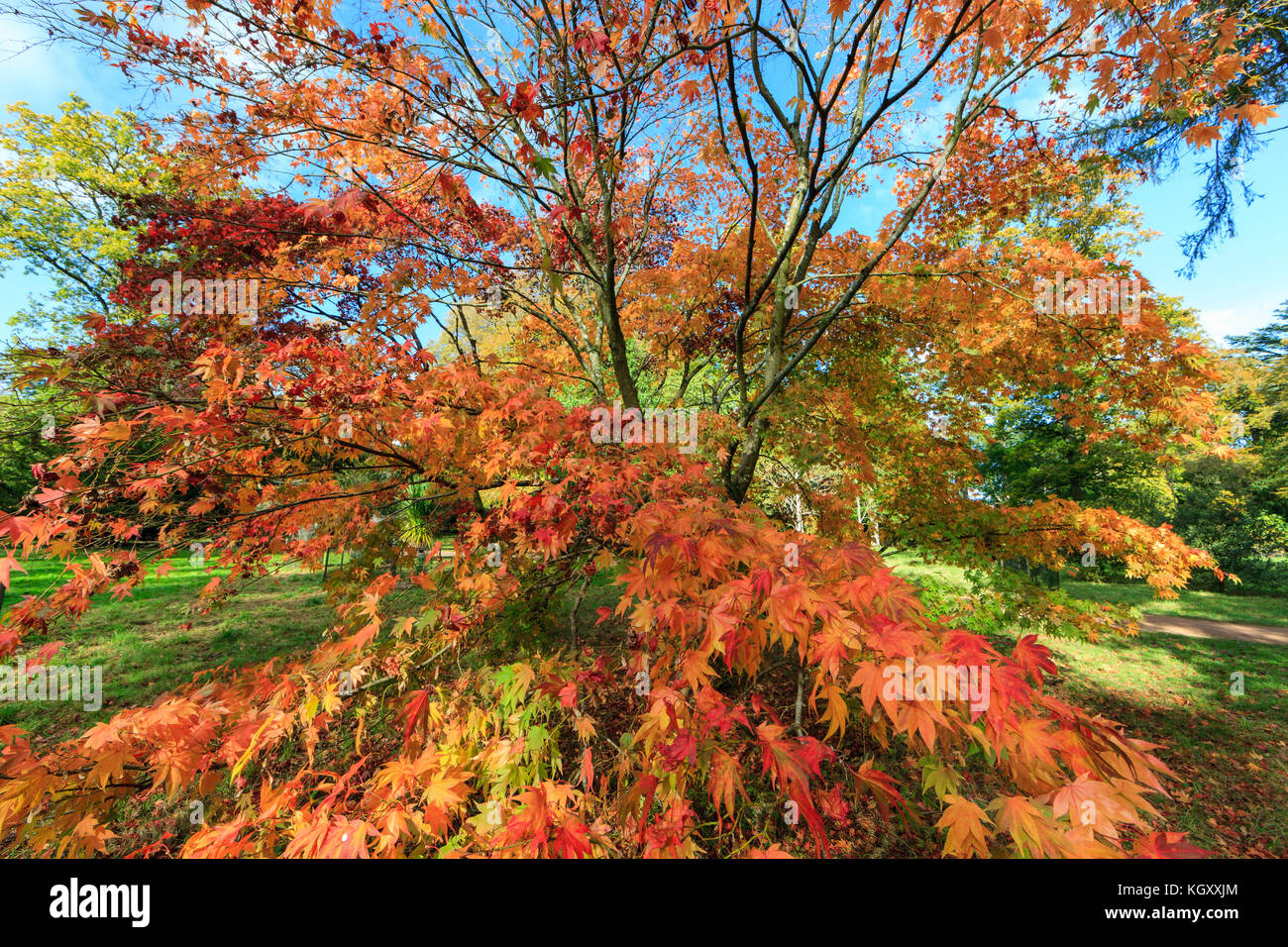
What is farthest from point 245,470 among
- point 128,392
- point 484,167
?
point 484,167

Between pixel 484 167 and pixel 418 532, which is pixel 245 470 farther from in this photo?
pixel 484 167

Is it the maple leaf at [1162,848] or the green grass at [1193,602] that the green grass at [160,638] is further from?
the green grass at [1193,602]

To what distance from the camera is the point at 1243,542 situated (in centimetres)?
1504

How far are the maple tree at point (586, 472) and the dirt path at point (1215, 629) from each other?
929cm

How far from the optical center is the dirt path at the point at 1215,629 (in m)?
9.64

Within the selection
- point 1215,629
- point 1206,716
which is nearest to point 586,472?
point 1206,716

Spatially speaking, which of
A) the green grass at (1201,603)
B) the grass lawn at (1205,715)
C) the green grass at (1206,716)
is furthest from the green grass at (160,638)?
the green grass at (1201,603)

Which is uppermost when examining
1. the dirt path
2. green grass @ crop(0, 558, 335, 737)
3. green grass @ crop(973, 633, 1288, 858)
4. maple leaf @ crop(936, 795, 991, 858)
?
maple leaf @ crop(936, 795, 991, 858)

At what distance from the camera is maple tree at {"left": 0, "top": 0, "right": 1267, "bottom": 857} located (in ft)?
5.84

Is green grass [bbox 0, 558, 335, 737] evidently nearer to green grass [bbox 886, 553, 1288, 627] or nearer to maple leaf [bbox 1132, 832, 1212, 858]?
maple leaf [bbox 1132, 832, 1212, 858]

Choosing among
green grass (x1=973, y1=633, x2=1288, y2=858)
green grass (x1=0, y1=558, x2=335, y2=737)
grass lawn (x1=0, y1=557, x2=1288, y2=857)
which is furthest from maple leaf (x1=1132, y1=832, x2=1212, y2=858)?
green grass (x1=0, y1=558, x2=335, y2=737)

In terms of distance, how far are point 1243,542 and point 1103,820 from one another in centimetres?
2444

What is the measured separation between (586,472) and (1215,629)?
16654 millimetres

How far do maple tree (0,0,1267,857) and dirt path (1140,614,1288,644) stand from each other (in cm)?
929
